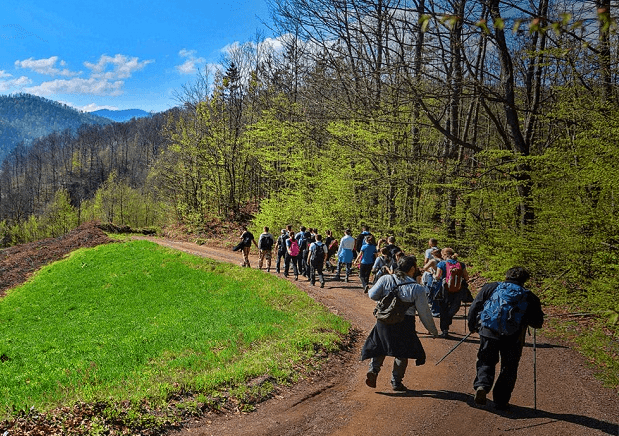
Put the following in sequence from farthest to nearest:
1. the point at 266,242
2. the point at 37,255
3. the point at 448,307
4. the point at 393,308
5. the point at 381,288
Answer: the point at 37,255
the point at 266,242
the point at 448,307
the point at 381,288
the point at 393,308

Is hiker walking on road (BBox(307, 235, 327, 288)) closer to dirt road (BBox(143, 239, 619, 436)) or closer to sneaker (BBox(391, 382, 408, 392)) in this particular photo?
dirt road (BBox(143, 239, 619, 436))

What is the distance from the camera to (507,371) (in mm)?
5527

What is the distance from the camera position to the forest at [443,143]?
7816 millimetres

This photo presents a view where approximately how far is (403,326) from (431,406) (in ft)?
3.66

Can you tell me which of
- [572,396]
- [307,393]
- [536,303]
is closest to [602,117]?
[536,303]

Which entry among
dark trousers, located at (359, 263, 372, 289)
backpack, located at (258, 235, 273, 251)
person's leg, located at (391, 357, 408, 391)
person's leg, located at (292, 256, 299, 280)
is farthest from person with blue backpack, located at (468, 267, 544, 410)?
backpack, located at (258, 235, 273, 251)

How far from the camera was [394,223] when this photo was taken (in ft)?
57.3

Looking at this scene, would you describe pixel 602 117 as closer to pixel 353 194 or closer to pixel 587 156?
pixel 587 156

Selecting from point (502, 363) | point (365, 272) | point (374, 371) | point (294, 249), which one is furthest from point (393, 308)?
point (294, 249)

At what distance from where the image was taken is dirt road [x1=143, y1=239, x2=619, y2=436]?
5.24 m

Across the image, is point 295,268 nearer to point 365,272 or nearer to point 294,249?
point 294,249

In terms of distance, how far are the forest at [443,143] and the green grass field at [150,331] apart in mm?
4773

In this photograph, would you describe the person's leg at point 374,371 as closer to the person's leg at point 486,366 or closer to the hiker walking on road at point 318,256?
the person's leg at point 486,366

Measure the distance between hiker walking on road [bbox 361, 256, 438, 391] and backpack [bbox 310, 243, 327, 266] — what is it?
8793mm
